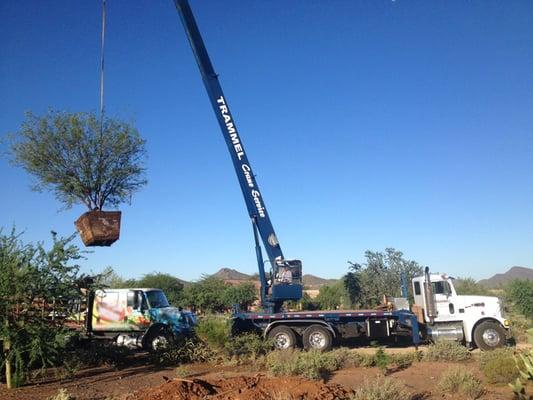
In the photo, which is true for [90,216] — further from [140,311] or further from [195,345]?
[140,311]

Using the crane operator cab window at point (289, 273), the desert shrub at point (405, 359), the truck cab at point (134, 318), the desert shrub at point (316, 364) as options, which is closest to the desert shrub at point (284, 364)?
the desert shrub at point (316, 364)

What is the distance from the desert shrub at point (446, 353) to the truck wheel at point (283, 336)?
Answer: 464 cm

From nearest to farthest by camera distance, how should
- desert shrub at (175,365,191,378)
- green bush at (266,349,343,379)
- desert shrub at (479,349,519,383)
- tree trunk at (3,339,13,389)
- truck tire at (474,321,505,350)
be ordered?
tree trunk at (3,339,13,389), desert shrub at (479,349,519,383), green bush at (266,349,343,379), desert shrub at (175,365,191,378), truck tire at (474,321,505,350)

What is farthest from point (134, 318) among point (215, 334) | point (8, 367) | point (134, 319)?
point (8, 367)

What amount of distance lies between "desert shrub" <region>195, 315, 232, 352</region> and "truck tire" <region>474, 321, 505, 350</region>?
8.70 meters

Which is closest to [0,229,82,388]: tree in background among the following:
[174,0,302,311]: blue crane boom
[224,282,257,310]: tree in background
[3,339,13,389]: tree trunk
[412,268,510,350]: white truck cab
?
[3,339,13,389]: tree trunk

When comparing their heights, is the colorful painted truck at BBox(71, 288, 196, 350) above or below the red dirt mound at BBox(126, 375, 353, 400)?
above

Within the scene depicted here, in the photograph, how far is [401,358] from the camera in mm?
13906

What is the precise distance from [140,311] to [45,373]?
19.4 feet

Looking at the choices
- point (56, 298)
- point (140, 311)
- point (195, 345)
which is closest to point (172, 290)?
point (140, 311)

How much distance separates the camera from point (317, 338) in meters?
16.9

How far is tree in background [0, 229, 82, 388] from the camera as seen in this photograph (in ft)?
34.7

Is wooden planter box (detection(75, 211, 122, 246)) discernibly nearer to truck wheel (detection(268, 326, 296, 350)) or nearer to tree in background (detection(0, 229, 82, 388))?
tree in background (detection(0, 229, 82, 388))

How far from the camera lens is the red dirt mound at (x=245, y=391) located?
8.32 metres
